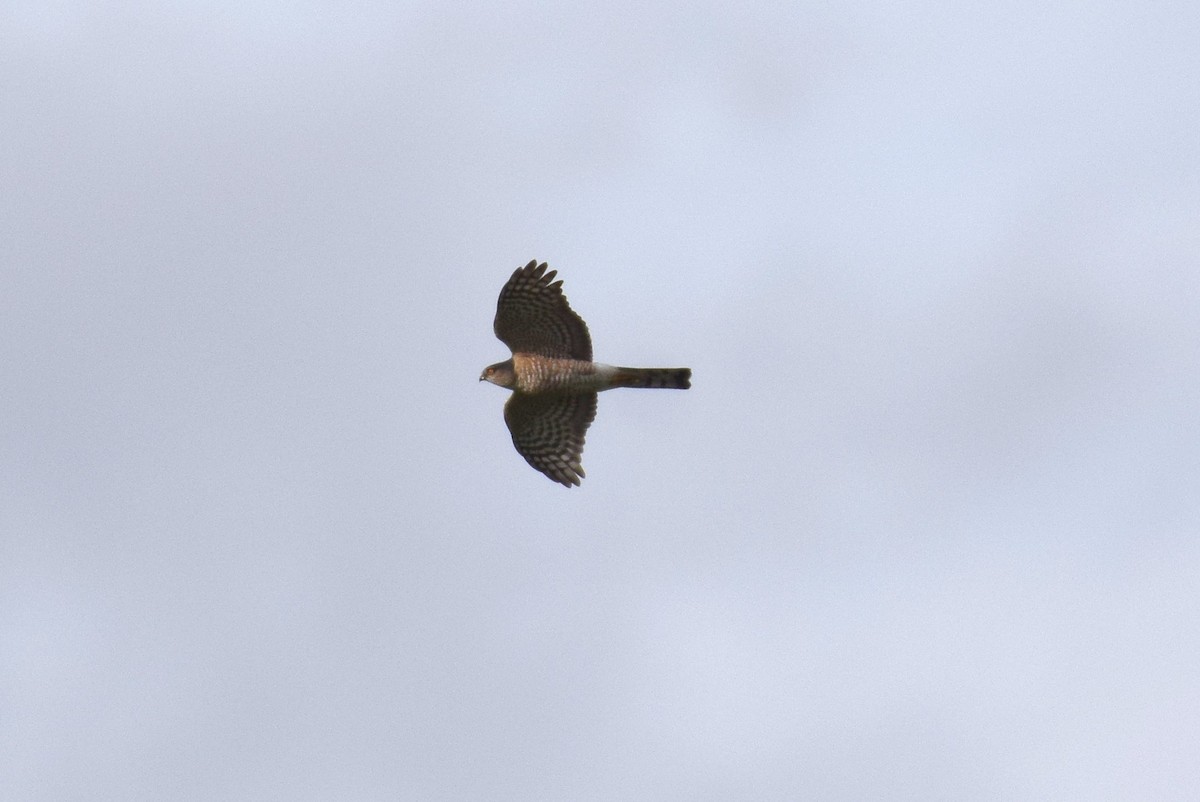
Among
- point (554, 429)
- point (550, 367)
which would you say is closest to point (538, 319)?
point (550, 367)

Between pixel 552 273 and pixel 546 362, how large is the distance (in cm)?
138

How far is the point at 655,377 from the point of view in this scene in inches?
1786

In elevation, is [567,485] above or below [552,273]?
below

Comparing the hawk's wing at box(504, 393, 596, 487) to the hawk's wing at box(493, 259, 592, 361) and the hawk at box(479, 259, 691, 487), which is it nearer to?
the hawk at box(479, 259, 691, 487)

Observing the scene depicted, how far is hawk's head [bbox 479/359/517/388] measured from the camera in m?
45.4

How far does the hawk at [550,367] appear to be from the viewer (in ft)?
148

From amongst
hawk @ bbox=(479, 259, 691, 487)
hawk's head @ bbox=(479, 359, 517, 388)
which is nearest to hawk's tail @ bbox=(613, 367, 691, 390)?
hawk @ bbox=(479, 259, 691, 487)

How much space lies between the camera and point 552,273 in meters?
44.9

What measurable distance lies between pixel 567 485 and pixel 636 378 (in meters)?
2.07

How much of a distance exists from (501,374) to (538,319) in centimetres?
107

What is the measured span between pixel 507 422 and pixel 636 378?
228cm

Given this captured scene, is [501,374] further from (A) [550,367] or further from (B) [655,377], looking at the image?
(B) [655,377]

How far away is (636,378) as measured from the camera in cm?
4541

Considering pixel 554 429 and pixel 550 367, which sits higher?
pixel 550 367
